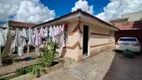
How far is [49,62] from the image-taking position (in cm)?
393

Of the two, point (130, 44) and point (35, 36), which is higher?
point (35, 36)

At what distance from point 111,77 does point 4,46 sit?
15.7ft

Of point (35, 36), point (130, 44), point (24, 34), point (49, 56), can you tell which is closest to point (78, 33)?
point (49, 56)

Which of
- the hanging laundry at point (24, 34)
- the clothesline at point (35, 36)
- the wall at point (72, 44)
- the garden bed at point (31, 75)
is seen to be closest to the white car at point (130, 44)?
the wall at point (72, 44)

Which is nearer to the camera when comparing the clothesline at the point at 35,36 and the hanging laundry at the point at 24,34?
the clothesline at the point at 35,36

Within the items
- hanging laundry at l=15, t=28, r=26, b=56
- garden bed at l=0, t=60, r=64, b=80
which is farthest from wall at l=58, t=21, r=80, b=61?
hanging laundry at l=15, t=28, r=26, b=56

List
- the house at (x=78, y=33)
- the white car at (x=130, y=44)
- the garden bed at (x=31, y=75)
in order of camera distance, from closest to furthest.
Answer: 1. the garden bed at (x=31, y=75)
2. the house at (x=78, y=33)
3. the white car at (x=130, y=44)

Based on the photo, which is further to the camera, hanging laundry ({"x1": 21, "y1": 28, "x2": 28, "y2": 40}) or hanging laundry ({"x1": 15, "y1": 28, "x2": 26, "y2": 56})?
hanging laundry ({"x1": 21, "y1": 28, "x2": 28, "y2": 40})

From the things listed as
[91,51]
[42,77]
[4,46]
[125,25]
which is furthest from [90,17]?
[125,25]

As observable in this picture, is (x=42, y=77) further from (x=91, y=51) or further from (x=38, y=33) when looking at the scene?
(x=91, y=51)

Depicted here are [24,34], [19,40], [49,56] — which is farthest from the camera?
[24,34]

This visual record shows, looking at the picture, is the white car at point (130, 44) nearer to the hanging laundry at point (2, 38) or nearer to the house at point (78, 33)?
the house at point (78, 33)

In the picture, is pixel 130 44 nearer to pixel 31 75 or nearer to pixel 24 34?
pixel 31 75

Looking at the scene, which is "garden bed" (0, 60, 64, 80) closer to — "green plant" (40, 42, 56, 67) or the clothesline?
"green plant" (40, 42, 56, 67)
